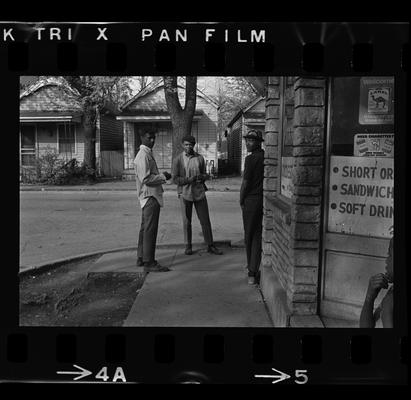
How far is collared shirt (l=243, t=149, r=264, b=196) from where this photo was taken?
549cm

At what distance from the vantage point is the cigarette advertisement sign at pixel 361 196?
11.1ft

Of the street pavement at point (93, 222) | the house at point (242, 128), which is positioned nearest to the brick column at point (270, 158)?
the street pavement at point (93, 222)

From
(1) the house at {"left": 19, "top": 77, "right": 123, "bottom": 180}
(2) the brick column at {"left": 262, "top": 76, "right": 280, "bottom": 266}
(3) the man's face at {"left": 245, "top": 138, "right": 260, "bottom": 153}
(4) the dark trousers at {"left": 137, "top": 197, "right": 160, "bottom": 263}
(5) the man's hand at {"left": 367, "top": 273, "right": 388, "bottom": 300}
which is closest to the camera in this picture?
(5) the man's hand at {"left": 367, "top": 273, "right": 388, "bottom": 300}

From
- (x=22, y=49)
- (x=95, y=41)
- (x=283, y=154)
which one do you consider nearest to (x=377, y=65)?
(x=95, y=41)

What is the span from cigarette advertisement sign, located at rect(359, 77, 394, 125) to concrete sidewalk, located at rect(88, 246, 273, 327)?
7.23 ft

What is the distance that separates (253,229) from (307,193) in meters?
1.95

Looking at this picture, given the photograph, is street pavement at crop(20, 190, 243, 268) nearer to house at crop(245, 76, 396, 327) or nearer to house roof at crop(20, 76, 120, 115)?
house roof at crop(20, 76, 120, 115)

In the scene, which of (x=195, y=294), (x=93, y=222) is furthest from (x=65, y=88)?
(x=195, y=294)

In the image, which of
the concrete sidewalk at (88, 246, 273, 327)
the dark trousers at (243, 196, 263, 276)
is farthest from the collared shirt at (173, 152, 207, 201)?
the dark trousers at (243, 196, 263, 276)

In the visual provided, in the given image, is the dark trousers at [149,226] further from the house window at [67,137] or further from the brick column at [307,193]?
the house window at [67,137]
